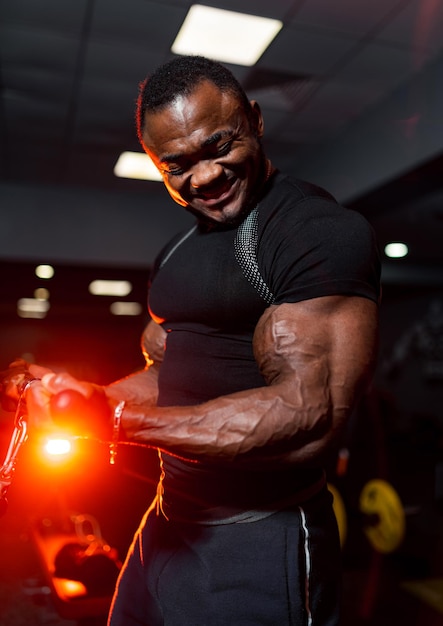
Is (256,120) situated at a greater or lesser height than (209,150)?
greater

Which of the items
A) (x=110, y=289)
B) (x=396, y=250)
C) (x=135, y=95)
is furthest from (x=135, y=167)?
(x=110, y=289)

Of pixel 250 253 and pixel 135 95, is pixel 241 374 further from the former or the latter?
pixel 135 95

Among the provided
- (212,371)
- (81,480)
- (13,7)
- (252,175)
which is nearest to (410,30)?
(13,7)

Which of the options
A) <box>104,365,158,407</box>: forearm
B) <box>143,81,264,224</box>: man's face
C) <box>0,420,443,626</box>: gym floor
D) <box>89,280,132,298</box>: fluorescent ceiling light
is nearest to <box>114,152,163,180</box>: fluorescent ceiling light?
<box>89,280,132,298</box>: fluorescent ceiling light

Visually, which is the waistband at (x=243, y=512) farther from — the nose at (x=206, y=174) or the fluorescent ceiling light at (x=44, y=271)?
the fluorescent ceiling light at (x=44, y=271)

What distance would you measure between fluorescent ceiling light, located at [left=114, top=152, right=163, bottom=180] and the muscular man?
12.4 feet

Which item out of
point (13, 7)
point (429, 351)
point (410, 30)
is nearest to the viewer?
point (13, 7)

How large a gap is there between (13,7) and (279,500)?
9.11 ft

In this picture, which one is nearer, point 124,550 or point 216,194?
point 216,194

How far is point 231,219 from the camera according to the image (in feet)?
3.40

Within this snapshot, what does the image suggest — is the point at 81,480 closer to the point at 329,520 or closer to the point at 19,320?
the point at 329,520

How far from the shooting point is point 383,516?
3.29 metres

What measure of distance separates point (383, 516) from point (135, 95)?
9.70 feet

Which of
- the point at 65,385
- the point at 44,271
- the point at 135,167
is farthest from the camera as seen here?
the point at 44,271
